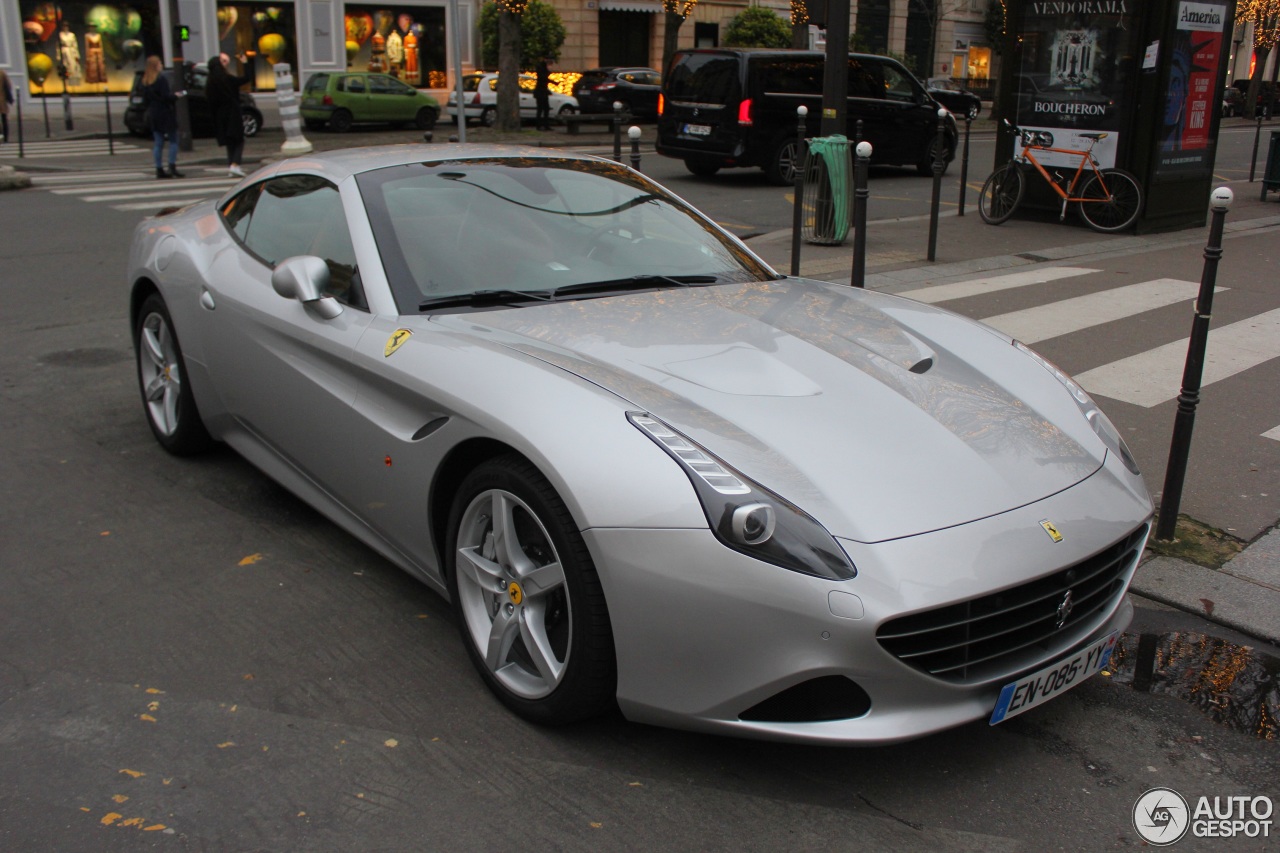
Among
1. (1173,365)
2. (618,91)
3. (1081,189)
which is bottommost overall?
(1173,365)

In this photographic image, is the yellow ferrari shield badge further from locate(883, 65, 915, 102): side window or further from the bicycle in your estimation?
locate(883, 65, 915, 102): side window

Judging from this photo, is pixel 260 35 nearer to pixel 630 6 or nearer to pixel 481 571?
pixel 630 6

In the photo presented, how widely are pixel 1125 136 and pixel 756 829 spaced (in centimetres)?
1109

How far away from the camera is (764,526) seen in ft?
8.44

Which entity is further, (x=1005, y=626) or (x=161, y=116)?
(x=161, y=116)

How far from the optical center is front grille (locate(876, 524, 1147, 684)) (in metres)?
2.57

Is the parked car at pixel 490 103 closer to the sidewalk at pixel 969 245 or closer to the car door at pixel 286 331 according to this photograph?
the sidewalk at pixel 969 245

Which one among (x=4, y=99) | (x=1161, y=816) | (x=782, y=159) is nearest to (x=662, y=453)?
(x=1161, y=816)

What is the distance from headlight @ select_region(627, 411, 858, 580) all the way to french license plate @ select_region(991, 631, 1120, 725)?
55cm

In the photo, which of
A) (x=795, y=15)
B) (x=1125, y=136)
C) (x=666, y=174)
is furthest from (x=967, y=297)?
(x=795, y=15)

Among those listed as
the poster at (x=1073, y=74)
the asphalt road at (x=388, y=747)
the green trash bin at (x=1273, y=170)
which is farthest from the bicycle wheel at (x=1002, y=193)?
the asphalt road at (x=388, y=747)

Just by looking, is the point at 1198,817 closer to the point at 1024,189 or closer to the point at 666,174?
the point at 1024,189

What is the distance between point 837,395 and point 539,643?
1.04m

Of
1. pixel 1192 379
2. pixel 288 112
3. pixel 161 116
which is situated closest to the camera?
pixel 1192 379
